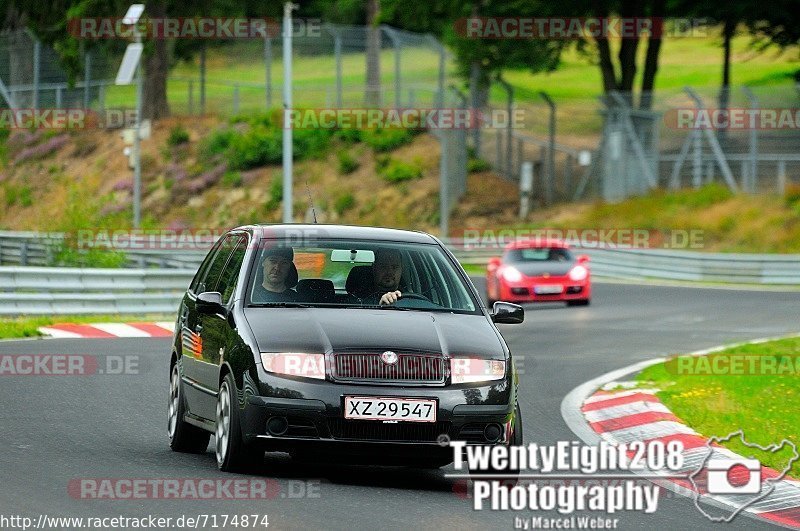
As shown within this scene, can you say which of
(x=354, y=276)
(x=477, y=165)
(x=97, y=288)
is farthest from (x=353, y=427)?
(x=477, y=165)

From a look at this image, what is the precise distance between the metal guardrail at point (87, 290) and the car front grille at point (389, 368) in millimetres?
14705

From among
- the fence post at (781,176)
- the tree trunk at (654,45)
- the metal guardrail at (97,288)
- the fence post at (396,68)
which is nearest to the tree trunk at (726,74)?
the fence post at (781,176)

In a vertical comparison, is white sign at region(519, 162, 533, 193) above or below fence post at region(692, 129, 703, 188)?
below

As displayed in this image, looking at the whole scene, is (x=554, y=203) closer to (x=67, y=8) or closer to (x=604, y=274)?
(x=604, y=274)

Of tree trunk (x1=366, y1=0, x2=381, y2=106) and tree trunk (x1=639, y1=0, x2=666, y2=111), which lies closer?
tree trunk (x1=366, y1=0, x2=381, y2=106)

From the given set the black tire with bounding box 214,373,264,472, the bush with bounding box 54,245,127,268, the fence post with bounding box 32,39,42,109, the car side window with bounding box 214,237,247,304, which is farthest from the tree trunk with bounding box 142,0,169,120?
the black tire with bounding box 214,373,264,472

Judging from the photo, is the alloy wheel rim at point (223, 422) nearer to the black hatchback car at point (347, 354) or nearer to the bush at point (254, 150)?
the black hatchback car at point (347, 354)

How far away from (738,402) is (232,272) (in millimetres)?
6031

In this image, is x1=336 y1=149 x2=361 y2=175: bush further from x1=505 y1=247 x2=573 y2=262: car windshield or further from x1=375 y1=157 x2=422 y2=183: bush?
x1=505 y1=247 x2=573 y2=262: car windshield

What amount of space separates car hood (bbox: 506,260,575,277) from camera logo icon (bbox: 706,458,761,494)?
17991 mm

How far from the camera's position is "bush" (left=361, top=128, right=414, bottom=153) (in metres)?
51.9

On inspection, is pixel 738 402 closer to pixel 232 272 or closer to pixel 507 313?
pixel 507 313

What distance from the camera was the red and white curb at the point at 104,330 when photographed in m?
21.5

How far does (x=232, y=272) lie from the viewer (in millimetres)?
10742
